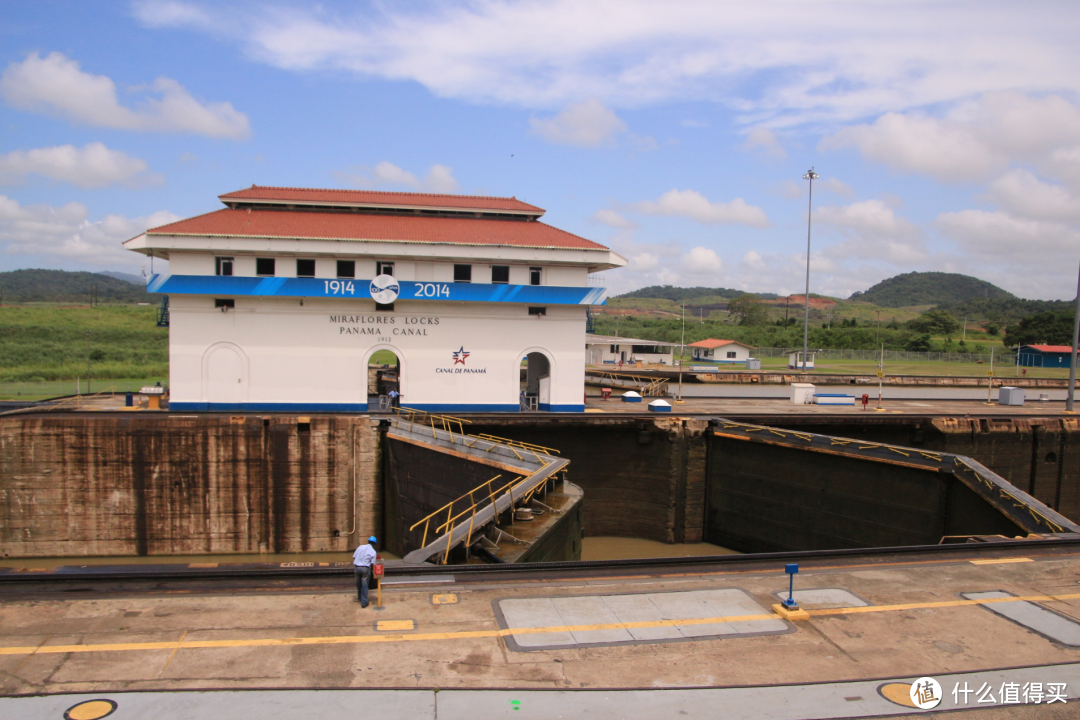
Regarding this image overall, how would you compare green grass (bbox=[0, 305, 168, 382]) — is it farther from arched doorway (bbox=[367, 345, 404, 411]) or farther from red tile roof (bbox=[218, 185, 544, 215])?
red tile roof (bbox=[218, 185, 544, 215])

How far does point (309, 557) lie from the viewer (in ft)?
82.2

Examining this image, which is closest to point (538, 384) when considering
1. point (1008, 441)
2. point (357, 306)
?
point (357, 306)

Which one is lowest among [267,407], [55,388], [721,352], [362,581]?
[55,388]

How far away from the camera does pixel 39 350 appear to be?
75875 millimetres

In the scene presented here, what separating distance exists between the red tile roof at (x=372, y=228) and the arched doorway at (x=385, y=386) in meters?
5.78

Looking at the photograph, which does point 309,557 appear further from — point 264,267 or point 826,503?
point 826,503

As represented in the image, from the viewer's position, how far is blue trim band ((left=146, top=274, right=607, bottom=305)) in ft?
93.5

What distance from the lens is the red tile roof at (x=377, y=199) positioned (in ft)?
108

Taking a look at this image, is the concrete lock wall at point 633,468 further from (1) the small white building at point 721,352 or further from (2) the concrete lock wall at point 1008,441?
(1) the small white building at point 721,352

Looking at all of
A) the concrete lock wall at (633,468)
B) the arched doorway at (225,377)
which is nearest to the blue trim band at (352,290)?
the arched doorway at (225,377)

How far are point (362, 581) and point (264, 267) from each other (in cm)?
2240

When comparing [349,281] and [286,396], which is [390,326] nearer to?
[349,281]

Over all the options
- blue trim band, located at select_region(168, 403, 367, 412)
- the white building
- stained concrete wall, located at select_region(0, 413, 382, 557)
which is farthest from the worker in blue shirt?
the white building

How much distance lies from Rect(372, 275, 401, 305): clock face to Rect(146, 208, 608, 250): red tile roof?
1805mm
